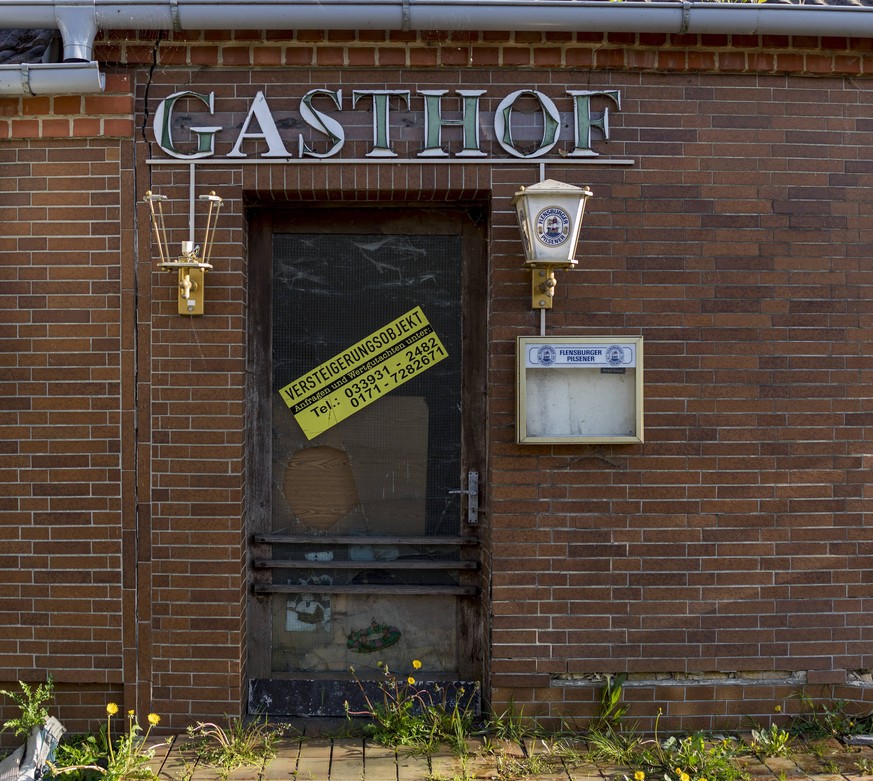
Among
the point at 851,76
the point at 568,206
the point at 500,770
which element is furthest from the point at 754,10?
the point at 500,770

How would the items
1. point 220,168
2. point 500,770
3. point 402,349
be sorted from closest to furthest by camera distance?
point 500,770 → point 220,168 → point 402,349

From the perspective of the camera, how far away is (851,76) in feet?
15.4

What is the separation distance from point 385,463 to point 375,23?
2310mm

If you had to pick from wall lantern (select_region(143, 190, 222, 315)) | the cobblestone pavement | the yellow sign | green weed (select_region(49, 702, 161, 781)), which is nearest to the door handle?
the yellow sign

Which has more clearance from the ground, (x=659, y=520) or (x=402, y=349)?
(x=402, y=349)

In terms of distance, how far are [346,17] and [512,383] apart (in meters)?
2.02

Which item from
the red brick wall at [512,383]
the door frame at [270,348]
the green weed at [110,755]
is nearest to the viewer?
the green weed at [110,755]

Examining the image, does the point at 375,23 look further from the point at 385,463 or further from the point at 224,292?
the point at 385,463

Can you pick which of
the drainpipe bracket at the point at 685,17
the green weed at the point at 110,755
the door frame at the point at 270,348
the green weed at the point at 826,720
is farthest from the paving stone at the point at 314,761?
the drainpipe bracket at the point at 685,17

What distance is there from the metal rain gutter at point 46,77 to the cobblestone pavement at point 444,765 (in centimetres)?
337

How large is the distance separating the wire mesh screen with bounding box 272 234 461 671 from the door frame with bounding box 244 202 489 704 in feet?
0.16

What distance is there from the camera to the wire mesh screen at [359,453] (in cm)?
493

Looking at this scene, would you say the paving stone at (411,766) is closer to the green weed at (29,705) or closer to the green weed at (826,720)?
the green weed at (29,705)

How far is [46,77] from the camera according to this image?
439 centimetres
